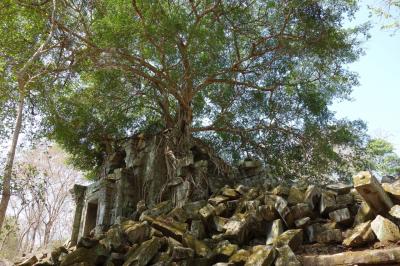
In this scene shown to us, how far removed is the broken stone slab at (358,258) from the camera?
14.6 ft

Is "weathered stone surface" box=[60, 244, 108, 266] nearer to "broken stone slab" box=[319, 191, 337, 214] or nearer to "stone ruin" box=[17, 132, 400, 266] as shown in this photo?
"stone ruin" box=[17, 132, 400, 266]

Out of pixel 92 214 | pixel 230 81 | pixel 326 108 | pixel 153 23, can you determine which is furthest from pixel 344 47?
→ pixel 92 214

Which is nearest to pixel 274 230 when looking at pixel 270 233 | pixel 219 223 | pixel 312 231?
pixel 270 233

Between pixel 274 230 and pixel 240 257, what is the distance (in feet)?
3.18

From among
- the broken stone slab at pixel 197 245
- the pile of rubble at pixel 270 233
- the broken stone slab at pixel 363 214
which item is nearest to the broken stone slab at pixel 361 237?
the pile of rubble at pixel 270 233

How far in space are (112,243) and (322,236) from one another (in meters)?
3.44

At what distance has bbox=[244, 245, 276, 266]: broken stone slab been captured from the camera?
16.1 ft

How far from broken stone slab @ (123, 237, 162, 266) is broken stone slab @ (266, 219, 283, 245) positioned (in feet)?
5.88

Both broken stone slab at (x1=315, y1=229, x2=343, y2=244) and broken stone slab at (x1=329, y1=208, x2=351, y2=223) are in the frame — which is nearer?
broken stone slab at (x1=315, y1=229, x2=343, y2=244)

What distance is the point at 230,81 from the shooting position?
406 inches

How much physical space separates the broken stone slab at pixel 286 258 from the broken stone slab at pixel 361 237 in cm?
87

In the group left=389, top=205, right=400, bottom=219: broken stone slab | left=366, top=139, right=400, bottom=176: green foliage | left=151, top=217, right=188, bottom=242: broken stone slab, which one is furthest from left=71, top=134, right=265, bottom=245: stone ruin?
left=366, top=139, right=400, bottom=176: green foliage

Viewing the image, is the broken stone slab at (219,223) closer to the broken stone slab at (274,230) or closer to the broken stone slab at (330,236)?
the broken stone slab at (274,230)

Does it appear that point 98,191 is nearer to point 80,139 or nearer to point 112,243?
point 80,139
